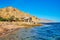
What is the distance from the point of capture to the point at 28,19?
130500mm

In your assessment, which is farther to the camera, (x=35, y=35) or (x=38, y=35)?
(x=38, y=35)

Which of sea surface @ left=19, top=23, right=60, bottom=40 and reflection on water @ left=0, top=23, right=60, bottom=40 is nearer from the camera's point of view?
reflection on water @ left=0, top=23, right=60, bottom=40

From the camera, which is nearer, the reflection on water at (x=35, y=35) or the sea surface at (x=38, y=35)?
the reflection on water at (x=35, y=35)
